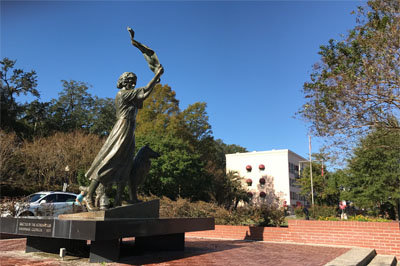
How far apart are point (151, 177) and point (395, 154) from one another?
53.8 feet

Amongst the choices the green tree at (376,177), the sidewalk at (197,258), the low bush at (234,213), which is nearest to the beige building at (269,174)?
the green tree at (376,177)

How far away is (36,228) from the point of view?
20.9 feet

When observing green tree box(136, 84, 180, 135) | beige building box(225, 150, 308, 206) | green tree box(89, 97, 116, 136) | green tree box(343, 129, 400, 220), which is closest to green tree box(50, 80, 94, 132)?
green tree box(89, 97, 116, 136)

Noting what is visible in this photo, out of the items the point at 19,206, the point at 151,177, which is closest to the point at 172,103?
the point at 151,177

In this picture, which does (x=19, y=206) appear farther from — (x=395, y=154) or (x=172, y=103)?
(x=172, y=103)

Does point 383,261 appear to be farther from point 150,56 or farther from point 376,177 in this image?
point 376,177

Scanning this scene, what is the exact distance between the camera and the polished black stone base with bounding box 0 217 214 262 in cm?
571

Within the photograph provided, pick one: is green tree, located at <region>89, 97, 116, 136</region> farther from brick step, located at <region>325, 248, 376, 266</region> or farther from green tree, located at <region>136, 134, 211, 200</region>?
brick step, located at <region>325, 248, 376, 266</region>

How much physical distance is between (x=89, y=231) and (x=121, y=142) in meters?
2.16

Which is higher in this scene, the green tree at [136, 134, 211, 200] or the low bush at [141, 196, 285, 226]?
the green tree at [136, 134, 211, 200]

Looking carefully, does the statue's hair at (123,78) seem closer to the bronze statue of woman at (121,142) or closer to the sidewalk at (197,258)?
the bronze statue of woman at (121,142)

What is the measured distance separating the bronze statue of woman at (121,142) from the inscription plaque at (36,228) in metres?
0.93

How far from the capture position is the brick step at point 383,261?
25.9ft

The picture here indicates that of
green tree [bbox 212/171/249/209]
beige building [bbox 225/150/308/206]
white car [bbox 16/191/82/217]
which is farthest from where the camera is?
beige building [bbox 225/150/308/206]
